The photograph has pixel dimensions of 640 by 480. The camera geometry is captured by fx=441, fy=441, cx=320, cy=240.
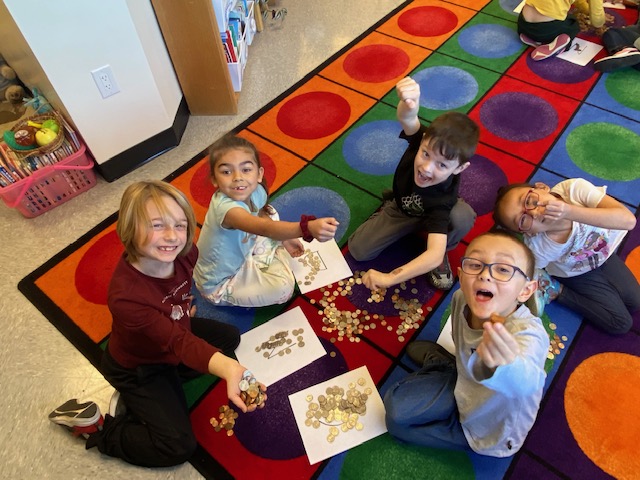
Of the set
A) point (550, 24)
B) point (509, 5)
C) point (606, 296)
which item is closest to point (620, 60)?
point (550, 24)

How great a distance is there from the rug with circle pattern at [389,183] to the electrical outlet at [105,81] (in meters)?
0.44

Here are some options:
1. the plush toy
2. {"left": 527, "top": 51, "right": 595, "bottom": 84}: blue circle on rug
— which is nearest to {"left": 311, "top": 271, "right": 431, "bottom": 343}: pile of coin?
{"left": 527, "top": 51, "right": 595, "bottom": 84}: blue circle on rug

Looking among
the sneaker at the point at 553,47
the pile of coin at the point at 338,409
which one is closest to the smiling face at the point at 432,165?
the pile of coin at the point at 338,409

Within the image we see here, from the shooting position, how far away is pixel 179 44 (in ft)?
6.62

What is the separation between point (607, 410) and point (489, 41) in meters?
2.08

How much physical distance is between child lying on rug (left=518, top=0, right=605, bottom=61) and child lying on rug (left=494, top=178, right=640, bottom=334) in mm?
1386

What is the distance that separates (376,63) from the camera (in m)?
2.49

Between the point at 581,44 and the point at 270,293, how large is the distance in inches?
91.2

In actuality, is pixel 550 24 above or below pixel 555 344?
above

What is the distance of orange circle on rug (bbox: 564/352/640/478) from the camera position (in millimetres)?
1239

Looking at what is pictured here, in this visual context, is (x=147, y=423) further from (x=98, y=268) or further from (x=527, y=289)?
(x=527, y=289)

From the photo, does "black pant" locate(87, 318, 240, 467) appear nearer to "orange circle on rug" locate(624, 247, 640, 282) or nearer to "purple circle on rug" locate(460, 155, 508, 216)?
"purple circle on rug" locate(460, 155, 508, 216)

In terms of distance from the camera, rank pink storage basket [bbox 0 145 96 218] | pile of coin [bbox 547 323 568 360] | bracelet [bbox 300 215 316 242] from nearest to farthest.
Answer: bracelet [bbox 300 215 316 242] → pile of coin [bbox 547 323 568 360] → pink storage basket [bbox 0 145 96 218]

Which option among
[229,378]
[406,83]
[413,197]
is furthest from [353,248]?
[229,378]
